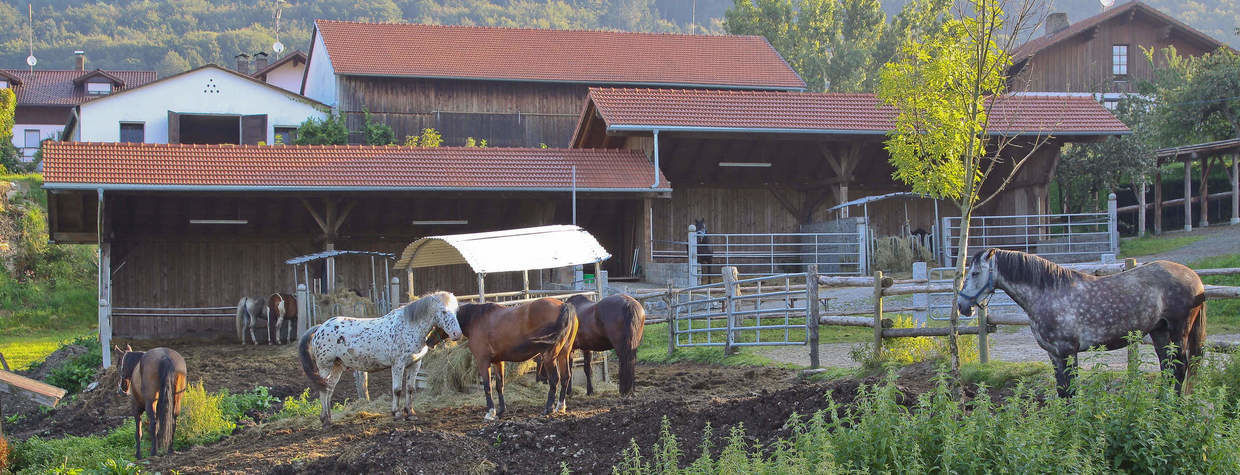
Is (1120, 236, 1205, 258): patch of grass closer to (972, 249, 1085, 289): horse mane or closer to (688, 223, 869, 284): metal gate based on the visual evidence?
(688, 223, 869, 284): metal gate

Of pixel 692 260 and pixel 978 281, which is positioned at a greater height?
pixel 978 281

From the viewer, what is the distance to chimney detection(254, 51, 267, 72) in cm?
5084

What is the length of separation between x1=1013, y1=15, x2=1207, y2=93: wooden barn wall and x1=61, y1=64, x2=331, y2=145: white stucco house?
24995 mm

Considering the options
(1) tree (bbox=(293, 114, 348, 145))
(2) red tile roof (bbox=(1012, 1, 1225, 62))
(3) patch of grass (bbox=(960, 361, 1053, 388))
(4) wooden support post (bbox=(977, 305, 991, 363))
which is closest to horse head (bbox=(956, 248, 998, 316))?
(3) patch of grass (bbox=(960, 361, 1053, 388))

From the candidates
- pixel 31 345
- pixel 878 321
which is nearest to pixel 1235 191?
pixel 878 321

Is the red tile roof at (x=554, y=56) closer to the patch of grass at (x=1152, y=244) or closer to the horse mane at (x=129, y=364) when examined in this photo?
the patch of grass at (x=1152, y=244)

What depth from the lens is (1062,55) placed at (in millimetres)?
37469

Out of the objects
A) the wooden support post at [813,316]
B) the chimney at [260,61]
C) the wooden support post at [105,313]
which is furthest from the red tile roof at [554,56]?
the wooden support post at [813,316]

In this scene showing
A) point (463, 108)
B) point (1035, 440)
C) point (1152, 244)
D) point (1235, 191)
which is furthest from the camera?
point (463, 108)

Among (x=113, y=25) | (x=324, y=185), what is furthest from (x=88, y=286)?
(x=113, y=25)

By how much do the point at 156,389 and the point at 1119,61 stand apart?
36.7 meters

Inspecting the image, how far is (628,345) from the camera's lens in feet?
37.2

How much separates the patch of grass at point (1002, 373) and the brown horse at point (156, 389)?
788cm

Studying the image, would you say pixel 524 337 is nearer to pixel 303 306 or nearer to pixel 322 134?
pixel 303 306
